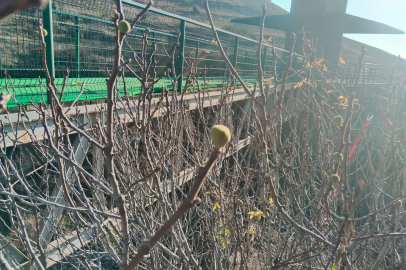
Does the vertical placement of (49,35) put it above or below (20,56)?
above

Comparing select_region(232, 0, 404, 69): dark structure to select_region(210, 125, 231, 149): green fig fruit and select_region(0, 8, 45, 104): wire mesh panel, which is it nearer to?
select_region(0, 8, 45, 104): wire mesh panel

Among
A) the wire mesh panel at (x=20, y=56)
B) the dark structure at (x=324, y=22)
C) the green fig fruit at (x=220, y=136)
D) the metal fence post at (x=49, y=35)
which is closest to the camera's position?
the green fig fruit at (x=220, y=136)

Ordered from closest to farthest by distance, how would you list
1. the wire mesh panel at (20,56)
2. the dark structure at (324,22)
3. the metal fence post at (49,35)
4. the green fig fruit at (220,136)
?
1. the green fig fruit at (220,136)
2. the metal fence post at (49,35)
3. the wire mesh panel at (20,56)
4. the dark structure at (324,22)

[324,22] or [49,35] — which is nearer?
[49,35]

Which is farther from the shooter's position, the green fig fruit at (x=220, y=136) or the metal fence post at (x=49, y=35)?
the metal fence post at (x=49, y=35)

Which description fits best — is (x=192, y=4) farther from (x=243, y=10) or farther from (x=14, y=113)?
(x=14, y=113)

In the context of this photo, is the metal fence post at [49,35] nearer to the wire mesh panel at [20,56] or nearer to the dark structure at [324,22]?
the wire mesh panel at [20,56]

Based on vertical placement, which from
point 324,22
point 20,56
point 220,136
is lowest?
point 20,56

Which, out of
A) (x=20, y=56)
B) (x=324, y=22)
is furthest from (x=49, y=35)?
(x=324, y=22)

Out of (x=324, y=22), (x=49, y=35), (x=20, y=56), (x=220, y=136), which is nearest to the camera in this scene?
(x=220, y=136)

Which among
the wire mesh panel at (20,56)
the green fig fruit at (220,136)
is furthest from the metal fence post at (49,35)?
the green fig fruit at (220,136)

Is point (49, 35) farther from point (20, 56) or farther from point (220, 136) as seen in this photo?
point (220, 136)

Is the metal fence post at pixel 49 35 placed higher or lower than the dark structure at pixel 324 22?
lower

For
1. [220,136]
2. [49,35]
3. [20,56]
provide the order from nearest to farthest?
[220,136] → [49,35] → [20,56]
